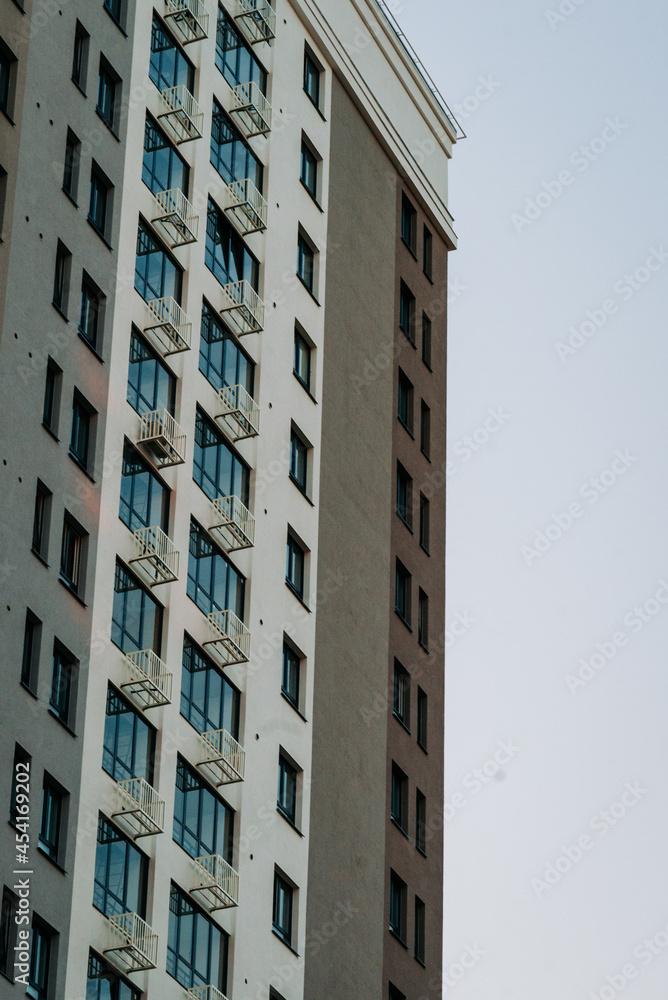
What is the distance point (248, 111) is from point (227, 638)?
1771 centimetres

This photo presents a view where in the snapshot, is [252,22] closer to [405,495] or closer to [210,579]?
[405,495]

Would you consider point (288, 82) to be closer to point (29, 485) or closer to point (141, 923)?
point (29, 485)

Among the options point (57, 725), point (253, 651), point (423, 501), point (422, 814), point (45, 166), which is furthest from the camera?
point (423, 501)

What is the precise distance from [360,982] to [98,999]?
1414 cm

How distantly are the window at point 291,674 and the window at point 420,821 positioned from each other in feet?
26.8

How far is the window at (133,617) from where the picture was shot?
2008 inches

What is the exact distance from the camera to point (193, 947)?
51562 mm

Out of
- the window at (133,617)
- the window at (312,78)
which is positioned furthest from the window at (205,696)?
the window at (312,78)

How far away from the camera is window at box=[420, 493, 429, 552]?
71.0m

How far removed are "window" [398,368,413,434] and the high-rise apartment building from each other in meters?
0.08

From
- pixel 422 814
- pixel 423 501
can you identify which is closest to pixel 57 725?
pixel 422 814

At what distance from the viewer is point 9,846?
44000 mm

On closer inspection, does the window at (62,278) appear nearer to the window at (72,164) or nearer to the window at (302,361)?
the window at (72,164)

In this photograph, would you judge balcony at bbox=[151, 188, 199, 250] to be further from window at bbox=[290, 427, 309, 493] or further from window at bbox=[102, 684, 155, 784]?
window at bbox=[102, 684, 155, 784]
